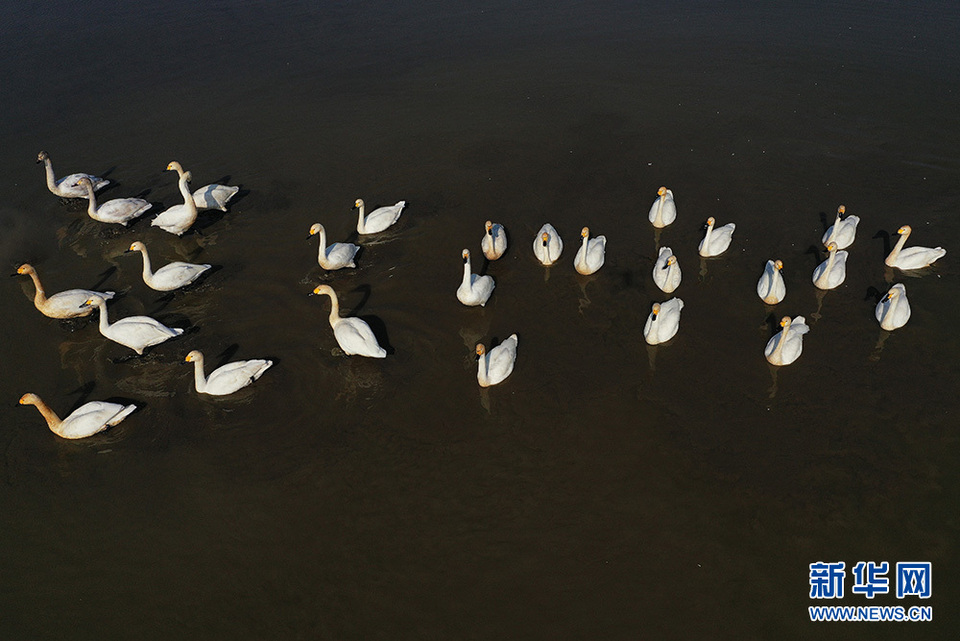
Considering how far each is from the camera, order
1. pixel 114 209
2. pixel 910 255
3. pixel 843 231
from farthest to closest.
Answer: pixel 114 209, pixel 843 231, pixel 910 255

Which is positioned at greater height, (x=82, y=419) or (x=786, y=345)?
(x=786, y=345)

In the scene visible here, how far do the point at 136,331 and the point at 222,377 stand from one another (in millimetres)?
2234

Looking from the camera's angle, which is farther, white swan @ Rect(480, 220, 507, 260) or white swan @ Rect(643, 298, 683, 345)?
white swan @ Rect(480, 220, 507, 260)

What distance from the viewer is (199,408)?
39.2ft

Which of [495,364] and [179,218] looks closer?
[495,364]

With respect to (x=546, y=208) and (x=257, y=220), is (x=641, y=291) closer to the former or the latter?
(x=546, y=208)

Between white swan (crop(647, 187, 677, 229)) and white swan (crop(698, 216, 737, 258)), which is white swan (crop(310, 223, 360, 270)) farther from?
white swan (crop(698, 216, 737, 258))

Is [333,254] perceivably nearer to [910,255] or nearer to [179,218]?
[179,218]

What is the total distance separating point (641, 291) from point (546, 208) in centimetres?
389

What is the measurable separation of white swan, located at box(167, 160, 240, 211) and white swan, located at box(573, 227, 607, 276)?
9.16 metres

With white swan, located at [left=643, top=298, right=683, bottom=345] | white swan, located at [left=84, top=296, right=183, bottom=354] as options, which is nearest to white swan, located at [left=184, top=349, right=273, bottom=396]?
white swan, located at [left=84, top=296, right=183, bottom=354]

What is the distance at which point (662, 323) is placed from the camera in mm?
12422

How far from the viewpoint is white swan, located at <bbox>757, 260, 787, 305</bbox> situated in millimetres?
13156

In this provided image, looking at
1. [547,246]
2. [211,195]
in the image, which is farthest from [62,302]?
[547,246]
